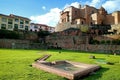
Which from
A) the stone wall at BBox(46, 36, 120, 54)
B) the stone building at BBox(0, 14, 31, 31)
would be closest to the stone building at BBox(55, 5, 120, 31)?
the stone wall at BBox(46, 36, 120, 54)

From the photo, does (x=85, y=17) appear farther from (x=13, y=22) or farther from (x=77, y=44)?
(x=13, y=22)

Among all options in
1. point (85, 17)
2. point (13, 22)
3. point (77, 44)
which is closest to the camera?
point (77, 44)

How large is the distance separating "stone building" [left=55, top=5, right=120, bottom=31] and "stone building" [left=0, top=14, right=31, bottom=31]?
12.9 meters

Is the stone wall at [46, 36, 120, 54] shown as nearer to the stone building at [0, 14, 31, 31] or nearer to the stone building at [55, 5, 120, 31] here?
the stone building at [55, 5, 120, 31]

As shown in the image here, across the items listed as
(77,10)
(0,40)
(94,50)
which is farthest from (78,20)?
(0,40)

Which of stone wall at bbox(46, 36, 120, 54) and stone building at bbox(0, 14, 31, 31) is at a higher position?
stone building at bbox(0, 14, 31, 31)

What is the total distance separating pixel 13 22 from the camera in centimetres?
6031

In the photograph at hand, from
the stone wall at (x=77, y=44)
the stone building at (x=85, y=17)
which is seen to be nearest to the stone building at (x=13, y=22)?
the stone building at (x=85, y=17)

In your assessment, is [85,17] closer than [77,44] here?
No

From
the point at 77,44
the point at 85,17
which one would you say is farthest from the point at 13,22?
the point at 77,44

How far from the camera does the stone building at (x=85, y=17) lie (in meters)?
57.1

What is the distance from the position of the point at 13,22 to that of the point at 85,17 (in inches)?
1061

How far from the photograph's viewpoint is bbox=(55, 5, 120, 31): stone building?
187ft

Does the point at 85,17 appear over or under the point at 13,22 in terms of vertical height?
over
